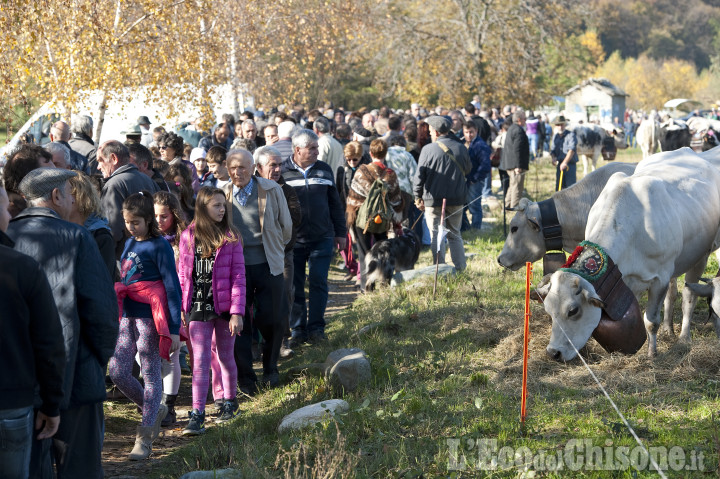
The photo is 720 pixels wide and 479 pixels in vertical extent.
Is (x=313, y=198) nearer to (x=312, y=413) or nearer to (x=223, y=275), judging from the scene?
(x=223, y=275)

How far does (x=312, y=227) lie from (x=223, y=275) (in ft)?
8.27

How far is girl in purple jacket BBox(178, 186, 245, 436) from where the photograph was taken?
704 cm

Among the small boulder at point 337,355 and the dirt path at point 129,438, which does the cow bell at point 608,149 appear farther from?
the small boulder at point 337,355

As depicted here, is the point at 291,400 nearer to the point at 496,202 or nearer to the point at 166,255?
the point at 166,255

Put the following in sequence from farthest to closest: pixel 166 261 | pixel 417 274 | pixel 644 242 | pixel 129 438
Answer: pixel 417 274 < pixel 644 242 < pixel 129 438 < pixel 166 261

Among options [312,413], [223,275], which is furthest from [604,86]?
[312,413]

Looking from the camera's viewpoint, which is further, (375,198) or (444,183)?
(444,183)

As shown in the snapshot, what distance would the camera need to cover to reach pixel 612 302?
7.45 m

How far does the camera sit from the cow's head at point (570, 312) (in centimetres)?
728

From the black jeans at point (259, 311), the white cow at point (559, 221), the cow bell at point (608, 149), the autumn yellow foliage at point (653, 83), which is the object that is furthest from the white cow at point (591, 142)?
the autumn yellow foliage at point (653, 83)

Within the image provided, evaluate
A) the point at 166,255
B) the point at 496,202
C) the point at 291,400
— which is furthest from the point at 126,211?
the point at 496,202

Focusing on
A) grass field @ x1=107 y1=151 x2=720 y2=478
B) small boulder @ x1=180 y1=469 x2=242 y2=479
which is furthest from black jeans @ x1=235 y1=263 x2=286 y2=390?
small boulder @ x1=180 y1=469 x2=242 y2=479

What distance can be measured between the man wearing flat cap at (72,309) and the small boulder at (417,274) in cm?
706

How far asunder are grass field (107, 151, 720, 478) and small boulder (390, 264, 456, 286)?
2.01 m
